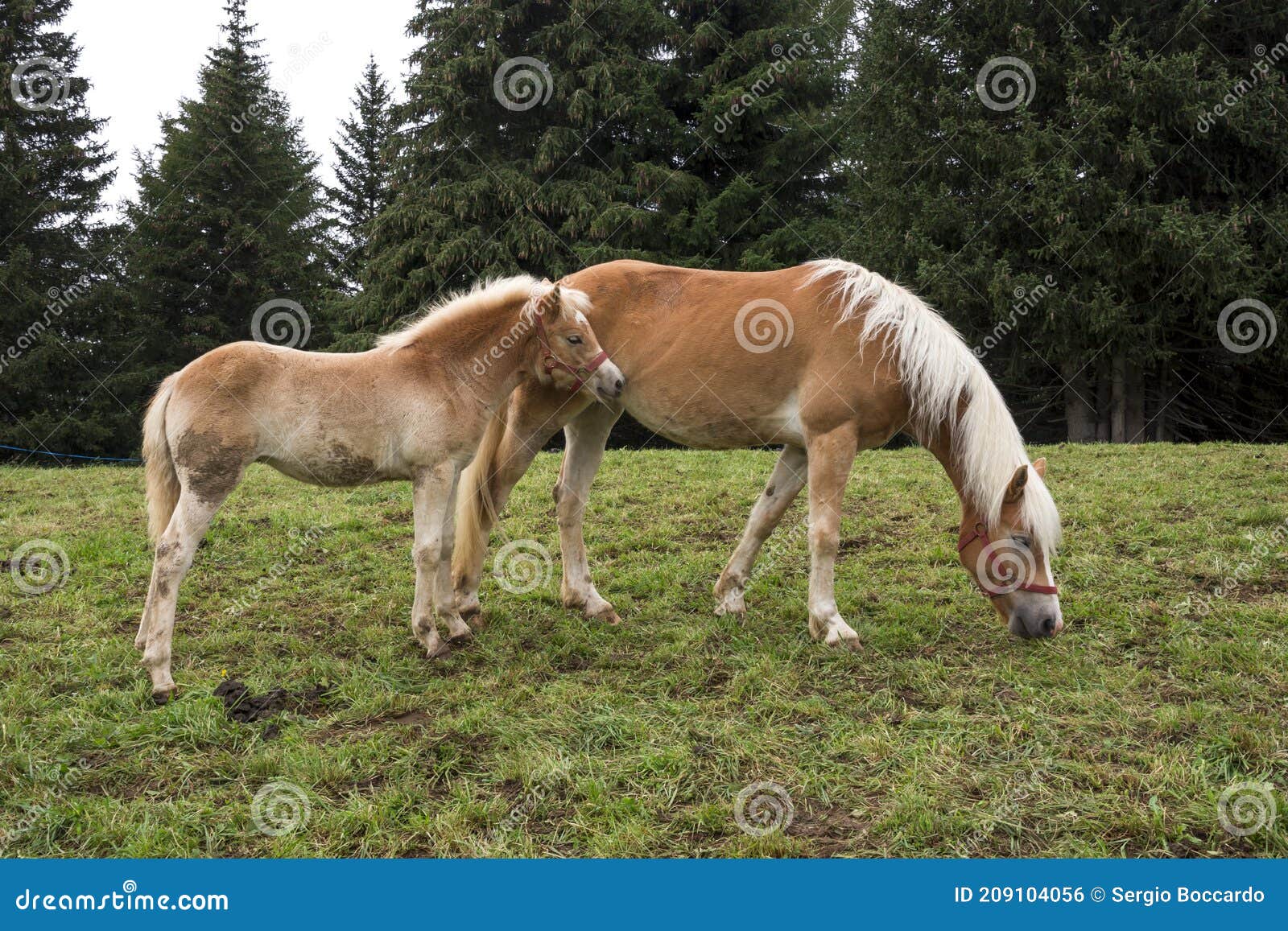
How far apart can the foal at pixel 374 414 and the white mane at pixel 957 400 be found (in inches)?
69.5

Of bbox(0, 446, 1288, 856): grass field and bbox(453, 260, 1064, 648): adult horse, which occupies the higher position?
bbox(453, 260, 1064, 648): adult horse

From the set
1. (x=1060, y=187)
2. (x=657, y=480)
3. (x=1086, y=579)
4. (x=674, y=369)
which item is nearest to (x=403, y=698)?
(x=674, y=369)

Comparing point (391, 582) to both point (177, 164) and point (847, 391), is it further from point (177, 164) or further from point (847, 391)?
point (177, 164)

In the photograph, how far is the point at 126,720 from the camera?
4.23 metres

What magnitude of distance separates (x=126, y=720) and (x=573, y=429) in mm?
3336

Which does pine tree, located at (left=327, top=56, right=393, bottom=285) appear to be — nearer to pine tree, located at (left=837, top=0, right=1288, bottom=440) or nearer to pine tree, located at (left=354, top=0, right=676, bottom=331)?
pine tree, located at (left=354, top=0, right=676, bottom=331)

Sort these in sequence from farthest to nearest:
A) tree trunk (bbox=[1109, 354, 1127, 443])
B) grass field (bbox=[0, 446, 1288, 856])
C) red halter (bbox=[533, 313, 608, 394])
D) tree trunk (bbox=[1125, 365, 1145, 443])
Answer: tree trunk (bbox=[1125, 365, 1145, 443]) → tree trunk (bbox=[1109, 354, 1127, 443]) → red halter (bbox=[533, 313, 608, 394]) → grass field (bbox=[0, 446, 1288, 856])
